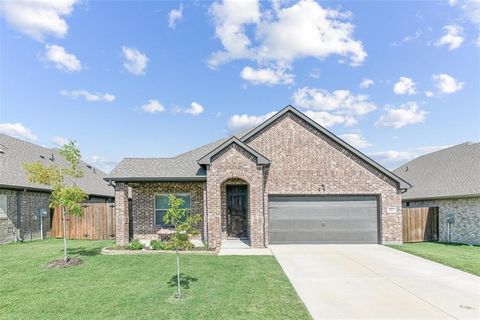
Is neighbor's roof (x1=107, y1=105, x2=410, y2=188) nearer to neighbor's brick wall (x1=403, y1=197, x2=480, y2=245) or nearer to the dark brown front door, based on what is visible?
the dark brown front door

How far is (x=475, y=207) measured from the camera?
618 inches

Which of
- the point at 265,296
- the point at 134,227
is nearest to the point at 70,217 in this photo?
the point at 134,227


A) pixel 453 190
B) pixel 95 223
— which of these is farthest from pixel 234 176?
pixel 453 190

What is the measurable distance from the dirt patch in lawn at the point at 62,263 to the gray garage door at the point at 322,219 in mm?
8574

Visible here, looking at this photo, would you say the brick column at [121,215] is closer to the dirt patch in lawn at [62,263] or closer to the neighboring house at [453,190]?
the dirt patch in lawn at [62,263]

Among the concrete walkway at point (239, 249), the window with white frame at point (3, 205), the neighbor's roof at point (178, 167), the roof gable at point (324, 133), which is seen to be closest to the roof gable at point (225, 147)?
the neighbor's roof at point (178, 167)

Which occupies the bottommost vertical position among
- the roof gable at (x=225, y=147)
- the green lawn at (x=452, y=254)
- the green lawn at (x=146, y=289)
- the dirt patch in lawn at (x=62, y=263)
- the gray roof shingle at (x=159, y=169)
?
the green lawn at (x=452, y=254)

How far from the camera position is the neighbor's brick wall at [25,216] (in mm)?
16630

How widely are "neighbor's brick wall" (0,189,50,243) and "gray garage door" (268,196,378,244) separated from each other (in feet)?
45.1

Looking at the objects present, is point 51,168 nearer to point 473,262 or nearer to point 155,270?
point 155,270

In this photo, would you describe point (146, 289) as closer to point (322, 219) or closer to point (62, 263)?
point (62, 263)

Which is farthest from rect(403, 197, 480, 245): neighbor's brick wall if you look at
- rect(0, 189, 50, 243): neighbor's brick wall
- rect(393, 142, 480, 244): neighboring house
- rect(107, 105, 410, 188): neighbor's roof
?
rect(0, 189, 50, 243): neighbor's brick wall

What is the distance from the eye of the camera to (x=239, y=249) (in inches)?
543

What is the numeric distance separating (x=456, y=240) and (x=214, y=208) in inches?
515
